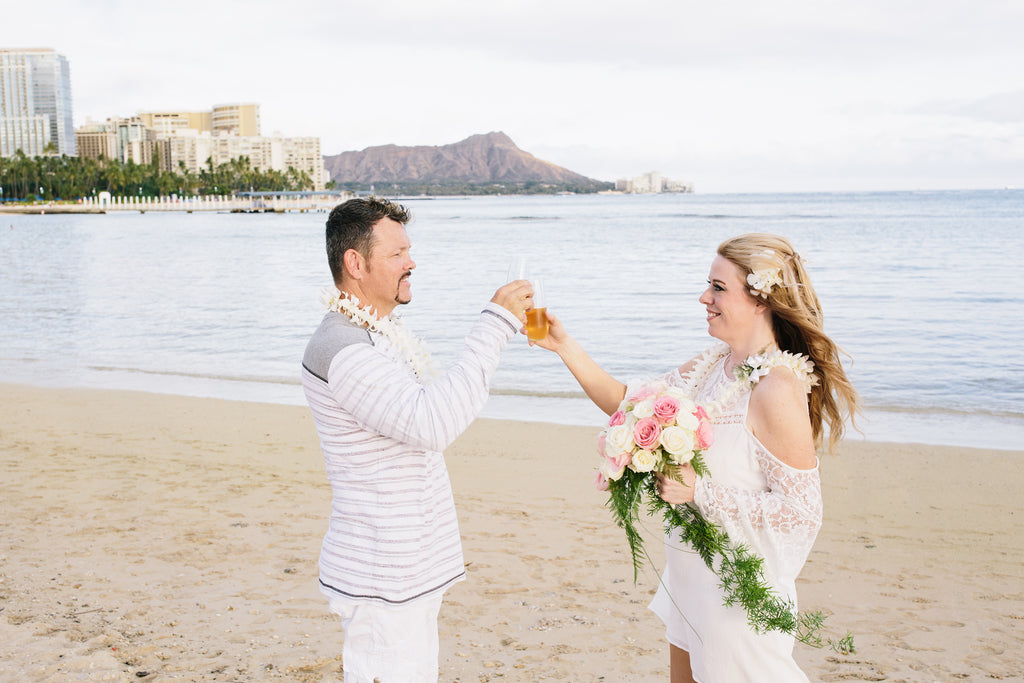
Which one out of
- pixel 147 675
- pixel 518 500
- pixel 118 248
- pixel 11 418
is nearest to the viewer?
pixel 147 675

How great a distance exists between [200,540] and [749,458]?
16.3ft

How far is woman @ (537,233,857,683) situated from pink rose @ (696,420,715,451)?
11 centimetres

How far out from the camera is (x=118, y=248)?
51.9m

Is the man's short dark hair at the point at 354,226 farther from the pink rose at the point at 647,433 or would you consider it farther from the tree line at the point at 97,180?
the tree line at the point at 97,180

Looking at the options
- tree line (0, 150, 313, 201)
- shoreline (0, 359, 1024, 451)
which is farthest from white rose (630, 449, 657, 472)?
tree line (0, 150, 313, 201)

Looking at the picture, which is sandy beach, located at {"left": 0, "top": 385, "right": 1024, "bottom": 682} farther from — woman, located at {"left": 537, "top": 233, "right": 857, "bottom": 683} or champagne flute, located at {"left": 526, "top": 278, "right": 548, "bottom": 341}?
champagne flute, located at {"left": 526, "top": 278, "right": 548, "bottom": 341}

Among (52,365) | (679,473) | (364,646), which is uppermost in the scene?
(679,473)

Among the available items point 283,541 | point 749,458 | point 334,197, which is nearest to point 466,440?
point 283,541

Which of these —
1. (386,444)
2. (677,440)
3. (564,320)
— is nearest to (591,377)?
(677,440)

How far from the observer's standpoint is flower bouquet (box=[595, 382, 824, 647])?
273cm

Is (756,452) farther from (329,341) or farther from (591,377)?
(329,341)

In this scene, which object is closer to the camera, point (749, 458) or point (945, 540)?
point (749, 458)

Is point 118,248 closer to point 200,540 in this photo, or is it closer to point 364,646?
point 200,540

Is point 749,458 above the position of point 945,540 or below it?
above
